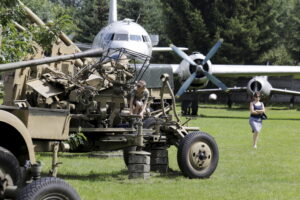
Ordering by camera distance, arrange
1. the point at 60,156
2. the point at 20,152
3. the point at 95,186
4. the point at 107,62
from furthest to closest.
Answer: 1. the point at 60,156
2. the point at 107,62
3. the point at 95,186
4. the point at 20,152

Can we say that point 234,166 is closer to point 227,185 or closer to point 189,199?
point 227,185

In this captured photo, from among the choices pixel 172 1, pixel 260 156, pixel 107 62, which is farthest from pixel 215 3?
pixel 107 62

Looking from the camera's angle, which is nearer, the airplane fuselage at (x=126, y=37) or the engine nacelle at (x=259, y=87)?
the airplane fuselage at (x=126, y=37)

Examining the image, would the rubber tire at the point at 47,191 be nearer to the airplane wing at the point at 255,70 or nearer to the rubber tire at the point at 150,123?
the rubber tire at the point at 150,123

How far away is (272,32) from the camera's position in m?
68.0

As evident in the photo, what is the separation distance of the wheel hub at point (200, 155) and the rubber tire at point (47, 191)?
5.69 metres

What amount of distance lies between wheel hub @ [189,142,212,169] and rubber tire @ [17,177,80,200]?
5687mm

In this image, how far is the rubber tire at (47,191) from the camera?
5.72 m

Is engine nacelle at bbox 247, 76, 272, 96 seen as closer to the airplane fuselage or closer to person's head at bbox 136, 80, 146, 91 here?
the airplane fuselage

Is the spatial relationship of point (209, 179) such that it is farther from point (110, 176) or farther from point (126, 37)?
point (126, 37)

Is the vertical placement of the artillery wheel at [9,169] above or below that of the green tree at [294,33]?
below

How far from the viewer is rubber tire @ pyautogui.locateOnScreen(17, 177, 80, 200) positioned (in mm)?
5720

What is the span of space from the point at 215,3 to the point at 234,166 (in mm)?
53412

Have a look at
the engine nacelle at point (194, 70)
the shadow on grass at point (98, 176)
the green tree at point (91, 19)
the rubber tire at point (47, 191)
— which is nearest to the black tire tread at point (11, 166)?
the rubber tire at point (47, 191)
